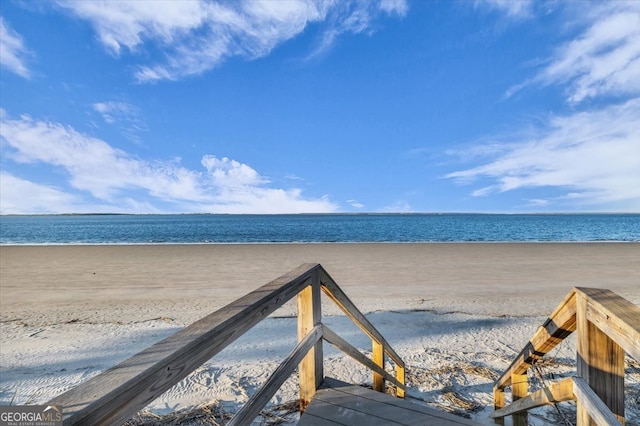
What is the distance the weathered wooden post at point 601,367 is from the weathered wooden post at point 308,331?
143cm

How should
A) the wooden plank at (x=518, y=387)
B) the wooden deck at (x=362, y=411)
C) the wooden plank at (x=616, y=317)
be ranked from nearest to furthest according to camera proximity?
the wooden plank at (x=616, y=317) < the wooden deck at (x=362, y=411) < the wooden plank at (x=518, y=387)

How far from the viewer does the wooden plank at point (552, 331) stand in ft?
5.79

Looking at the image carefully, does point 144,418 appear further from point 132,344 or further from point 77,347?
point 77,347

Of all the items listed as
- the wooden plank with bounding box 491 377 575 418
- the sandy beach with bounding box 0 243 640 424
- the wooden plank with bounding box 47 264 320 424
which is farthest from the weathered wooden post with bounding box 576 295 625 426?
the sandy beach with bounding box 0 243 640 424

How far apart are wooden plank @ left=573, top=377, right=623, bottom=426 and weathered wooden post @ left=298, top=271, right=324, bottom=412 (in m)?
1.41

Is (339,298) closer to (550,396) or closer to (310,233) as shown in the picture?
(550,396)

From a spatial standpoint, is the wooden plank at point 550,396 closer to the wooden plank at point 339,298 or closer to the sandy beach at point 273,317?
the sandy beach at point 273,317

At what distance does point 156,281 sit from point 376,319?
6957mm

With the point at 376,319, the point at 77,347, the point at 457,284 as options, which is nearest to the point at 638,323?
the point at 376,319

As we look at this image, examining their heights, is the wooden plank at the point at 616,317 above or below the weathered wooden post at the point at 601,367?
above

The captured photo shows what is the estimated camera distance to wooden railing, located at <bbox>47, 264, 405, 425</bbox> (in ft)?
2.37

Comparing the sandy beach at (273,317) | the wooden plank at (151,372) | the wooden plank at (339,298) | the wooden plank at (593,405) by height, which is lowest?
the sandy beach at (273,317)

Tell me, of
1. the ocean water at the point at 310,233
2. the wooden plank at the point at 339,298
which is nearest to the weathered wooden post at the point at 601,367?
the wooden plank at the point at 339,298

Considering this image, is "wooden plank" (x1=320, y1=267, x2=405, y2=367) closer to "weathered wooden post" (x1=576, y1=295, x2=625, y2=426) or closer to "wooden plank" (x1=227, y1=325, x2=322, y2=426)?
"wooden plank" (x1=227, y1=325, x2=322, y2=426)
